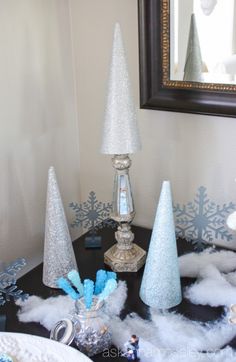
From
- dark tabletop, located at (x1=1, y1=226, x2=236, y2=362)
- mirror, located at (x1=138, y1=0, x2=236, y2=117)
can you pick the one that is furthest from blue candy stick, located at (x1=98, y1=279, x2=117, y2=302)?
mirror, located at (x1=138, y1=0, x2=236, y2=117)

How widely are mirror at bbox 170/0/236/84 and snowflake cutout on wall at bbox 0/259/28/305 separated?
0.51 m

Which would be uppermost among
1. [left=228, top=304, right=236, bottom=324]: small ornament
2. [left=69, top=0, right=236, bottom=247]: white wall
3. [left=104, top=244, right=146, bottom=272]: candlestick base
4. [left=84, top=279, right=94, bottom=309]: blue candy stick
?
[left=69, top=0, right=236, bottom=247]: white wall

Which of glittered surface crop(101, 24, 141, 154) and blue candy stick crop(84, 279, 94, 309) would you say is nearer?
blue candy stick crop(84, 279, 94, 309)

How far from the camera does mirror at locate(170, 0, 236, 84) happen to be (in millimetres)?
972

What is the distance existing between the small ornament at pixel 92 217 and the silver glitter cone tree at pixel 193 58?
344 millimetres

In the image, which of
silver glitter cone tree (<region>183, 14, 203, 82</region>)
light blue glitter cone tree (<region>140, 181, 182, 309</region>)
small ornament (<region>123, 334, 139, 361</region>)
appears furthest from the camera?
silver glitter cone tree (<region>183, 14, 203, 82</region>)

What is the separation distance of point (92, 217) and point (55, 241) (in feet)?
0.63

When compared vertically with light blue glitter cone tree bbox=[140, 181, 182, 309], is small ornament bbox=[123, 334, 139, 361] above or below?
below

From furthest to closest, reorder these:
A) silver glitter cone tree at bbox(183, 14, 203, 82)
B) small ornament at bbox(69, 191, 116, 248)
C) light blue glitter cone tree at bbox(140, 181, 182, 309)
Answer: small ornament at bbox(69, 191, 116, 248)
silver glitter cone tree at bbox(183, 14, 203, 82)
light blue glitter cone tree at bbox(140, 181, 182, 309)

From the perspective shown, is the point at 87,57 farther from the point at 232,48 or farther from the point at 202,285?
the point at 202,285

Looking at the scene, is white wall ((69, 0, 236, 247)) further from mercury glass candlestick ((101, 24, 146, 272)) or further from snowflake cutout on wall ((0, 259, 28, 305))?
snowflake cutout on wall ((0, 259, 28, 305))

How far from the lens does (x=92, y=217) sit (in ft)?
3.83

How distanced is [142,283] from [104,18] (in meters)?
0.60

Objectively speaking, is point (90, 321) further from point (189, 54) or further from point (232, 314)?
point (189, 54)
